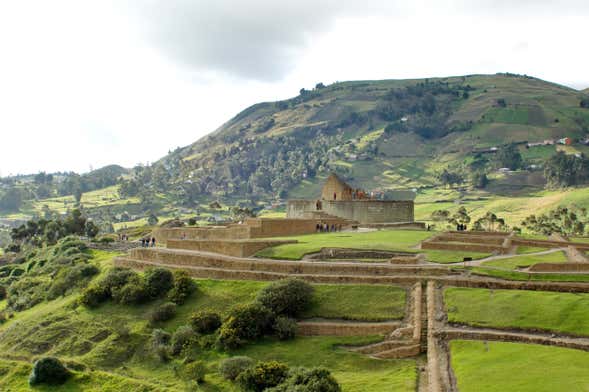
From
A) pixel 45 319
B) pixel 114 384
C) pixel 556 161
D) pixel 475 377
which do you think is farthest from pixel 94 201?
pixel 475 377

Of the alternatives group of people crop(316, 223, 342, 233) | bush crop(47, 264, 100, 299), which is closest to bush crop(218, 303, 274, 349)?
bush crop(47, 264, 100, 299)

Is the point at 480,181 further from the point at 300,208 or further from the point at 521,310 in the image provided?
the point at 521,310

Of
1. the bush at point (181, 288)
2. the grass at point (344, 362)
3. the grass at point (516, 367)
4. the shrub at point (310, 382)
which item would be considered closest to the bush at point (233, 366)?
the grass at point (344, 362)

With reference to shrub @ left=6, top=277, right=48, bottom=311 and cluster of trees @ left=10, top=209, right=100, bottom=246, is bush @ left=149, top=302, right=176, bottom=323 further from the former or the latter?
cluster of trees @ left=10, top=209, right=100, bottom=246

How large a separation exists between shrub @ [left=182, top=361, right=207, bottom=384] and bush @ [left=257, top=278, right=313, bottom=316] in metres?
4.31

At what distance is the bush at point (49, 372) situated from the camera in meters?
23.3

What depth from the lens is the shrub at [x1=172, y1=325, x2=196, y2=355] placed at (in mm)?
24359

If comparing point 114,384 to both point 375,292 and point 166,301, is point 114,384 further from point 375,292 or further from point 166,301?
point 375,292

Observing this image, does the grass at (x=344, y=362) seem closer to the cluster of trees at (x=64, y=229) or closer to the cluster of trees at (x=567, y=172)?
the cluster of trees at (x=64, y=229)

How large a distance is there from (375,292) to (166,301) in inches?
420

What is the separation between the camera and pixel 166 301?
1145 inches

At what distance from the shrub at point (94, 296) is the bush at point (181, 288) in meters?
4.50

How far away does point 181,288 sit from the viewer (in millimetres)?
29125

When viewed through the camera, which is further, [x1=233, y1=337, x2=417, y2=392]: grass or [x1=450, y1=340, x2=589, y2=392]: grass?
[x1=233, y1=337, x2=417, y2=392]: grass
